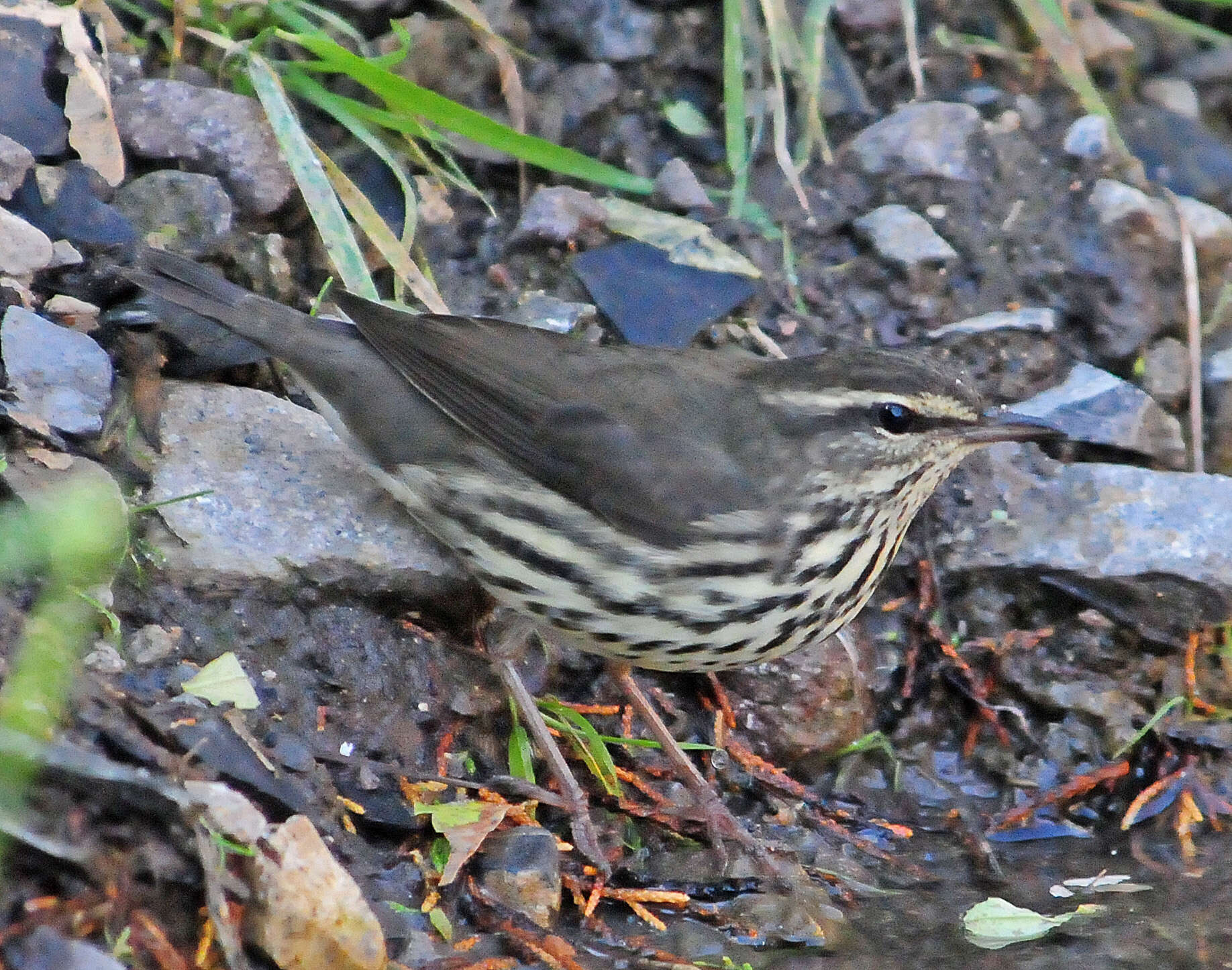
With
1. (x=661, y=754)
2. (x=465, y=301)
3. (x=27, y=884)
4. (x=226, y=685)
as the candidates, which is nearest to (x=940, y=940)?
(x=661, y=754)

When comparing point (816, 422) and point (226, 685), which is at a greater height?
point (816, 422)

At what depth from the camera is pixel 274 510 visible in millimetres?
4723

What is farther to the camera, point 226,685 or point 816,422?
point 816,422

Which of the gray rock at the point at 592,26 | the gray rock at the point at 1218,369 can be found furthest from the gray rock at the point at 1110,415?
the gray rock at the point at 592,26

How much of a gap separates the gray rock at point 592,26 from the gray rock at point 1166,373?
2216mm

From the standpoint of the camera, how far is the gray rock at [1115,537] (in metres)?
5.44

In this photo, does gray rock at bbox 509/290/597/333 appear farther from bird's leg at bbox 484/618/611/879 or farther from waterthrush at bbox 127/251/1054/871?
bird's leg at bbox 484/618/611/879

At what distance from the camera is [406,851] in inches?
164

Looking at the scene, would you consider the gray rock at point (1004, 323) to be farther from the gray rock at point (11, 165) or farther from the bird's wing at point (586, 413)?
the gray rock at point (11, 165)

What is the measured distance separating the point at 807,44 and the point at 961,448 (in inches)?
87.6

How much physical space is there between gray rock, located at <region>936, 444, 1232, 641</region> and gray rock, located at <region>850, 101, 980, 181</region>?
1.32 metres

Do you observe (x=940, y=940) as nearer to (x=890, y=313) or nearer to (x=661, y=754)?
(x=661, y=754)

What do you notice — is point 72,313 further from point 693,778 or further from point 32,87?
point 693,778

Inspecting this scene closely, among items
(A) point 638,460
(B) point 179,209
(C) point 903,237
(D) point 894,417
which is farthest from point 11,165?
(C) point 903,237
